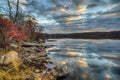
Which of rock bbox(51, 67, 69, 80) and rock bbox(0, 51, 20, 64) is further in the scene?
rock bbox(51, 67, 69, 80)

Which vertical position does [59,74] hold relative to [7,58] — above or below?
below

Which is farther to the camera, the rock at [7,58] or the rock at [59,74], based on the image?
the rock at [59,74]

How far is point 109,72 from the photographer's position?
11344 mm

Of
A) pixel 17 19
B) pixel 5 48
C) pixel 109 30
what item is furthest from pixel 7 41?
pixel 109 30

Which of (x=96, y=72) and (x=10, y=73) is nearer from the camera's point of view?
(x=10, y=73)

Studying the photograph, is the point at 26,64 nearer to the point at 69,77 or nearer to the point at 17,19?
the point at 69,77

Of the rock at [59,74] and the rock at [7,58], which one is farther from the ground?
the rock at [7,58]

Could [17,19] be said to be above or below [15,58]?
above

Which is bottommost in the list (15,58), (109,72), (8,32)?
(109,72)

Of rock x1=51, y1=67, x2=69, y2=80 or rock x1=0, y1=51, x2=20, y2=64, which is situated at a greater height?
rock x1=0, y1=51, x2=20, y2=64

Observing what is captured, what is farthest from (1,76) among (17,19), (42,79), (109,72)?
(17,19)

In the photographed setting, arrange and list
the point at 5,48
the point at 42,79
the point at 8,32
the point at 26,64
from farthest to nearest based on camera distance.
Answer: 1. the point at 8,32
2. the point at 5,48
3. the point at 26,64
4. the point at 42,79

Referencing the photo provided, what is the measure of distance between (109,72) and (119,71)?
0.65 meters

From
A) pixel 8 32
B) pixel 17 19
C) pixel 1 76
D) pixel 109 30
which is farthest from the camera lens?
pixel 109 30
